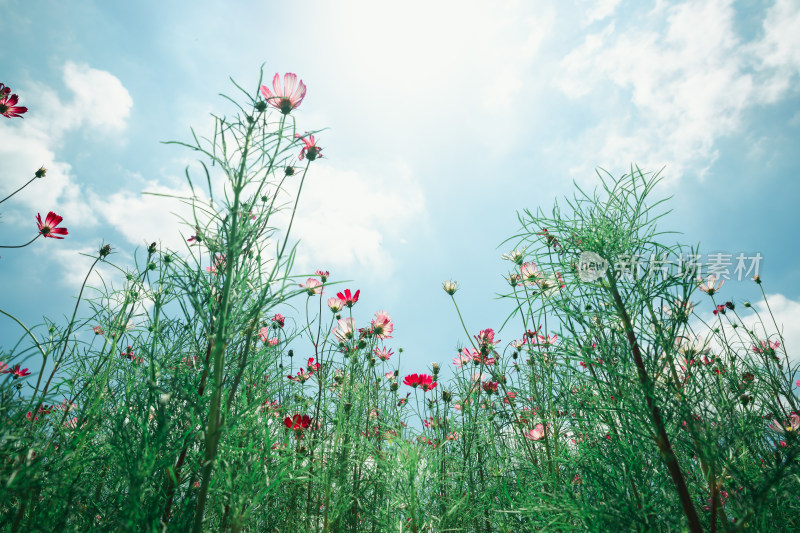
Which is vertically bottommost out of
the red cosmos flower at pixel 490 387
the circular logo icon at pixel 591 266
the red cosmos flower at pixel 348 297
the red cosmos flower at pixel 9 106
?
the circular logo icon at pixel 591 266

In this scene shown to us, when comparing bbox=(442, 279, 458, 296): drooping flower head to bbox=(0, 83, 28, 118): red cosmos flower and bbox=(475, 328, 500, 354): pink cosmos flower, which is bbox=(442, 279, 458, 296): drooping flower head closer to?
bbox=(475, 328, 500, 354): pink cosmos flower

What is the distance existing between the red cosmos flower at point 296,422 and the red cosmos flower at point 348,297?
72 centimetres

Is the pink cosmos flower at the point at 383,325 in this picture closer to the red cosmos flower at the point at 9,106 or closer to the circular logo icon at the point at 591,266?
the circular logo icon at the point at 591,266

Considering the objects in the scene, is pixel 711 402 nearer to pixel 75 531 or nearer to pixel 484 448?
pixel 484 448

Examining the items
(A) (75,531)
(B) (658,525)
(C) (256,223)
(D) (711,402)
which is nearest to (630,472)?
(B) (658,525)

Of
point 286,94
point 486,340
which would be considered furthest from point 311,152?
point 486,340

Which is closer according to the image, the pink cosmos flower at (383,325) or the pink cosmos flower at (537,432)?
the pink cosmos flower at (537,432)

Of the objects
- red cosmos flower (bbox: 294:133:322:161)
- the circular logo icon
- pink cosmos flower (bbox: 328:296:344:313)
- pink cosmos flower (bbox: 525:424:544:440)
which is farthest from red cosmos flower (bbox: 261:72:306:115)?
pink cosmos flower (bbox: 525:424:544:440)

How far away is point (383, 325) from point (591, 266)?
149 centimetres

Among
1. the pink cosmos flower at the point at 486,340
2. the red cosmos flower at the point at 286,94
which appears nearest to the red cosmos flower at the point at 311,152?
the red cosmos flower at the point at 286,94

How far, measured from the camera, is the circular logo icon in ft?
2.86

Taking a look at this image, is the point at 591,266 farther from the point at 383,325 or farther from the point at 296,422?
the point at 383,325

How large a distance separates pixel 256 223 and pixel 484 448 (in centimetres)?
155

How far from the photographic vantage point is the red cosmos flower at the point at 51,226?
1764mm
